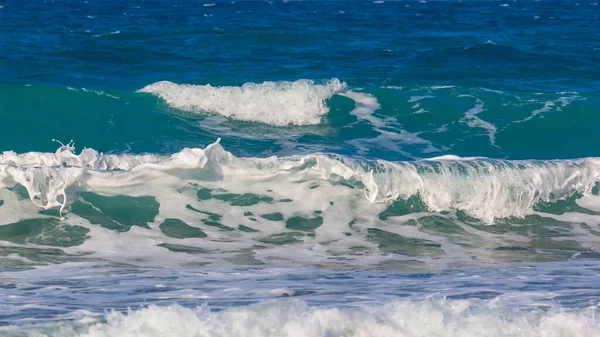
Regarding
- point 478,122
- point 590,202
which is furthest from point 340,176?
point 478,122

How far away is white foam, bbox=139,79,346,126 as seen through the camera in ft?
45.3

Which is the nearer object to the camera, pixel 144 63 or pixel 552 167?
pixel 552 167

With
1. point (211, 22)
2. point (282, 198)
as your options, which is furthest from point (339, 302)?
point (211, 22)

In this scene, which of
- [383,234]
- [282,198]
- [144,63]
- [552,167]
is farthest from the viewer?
[144,63]

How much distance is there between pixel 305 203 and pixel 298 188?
0.27m

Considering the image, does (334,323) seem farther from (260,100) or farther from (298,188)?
(260,100)

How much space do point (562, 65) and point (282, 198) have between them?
11019 millimetres

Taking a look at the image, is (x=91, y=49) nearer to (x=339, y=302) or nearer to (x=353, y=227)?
(x=353, y=227)

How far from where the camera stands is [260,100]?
14.1 meters

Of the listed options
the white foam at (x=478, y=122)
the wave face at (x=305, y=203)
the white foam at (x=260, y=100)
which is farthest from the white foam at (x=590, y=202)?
the white foam at (x=260, y=100)

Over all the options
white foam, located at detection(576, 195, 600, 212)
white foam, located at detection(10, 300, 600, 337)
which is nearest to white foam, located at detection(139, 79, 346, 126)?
white foam, located at detection(576, 195, 600, 212)

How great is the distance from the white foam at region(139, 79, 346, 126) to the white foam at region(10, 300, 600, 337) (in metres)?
8.56

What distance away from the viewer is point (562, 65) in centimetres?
1858

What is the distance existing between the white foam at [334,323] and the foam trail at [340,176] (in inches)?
175
